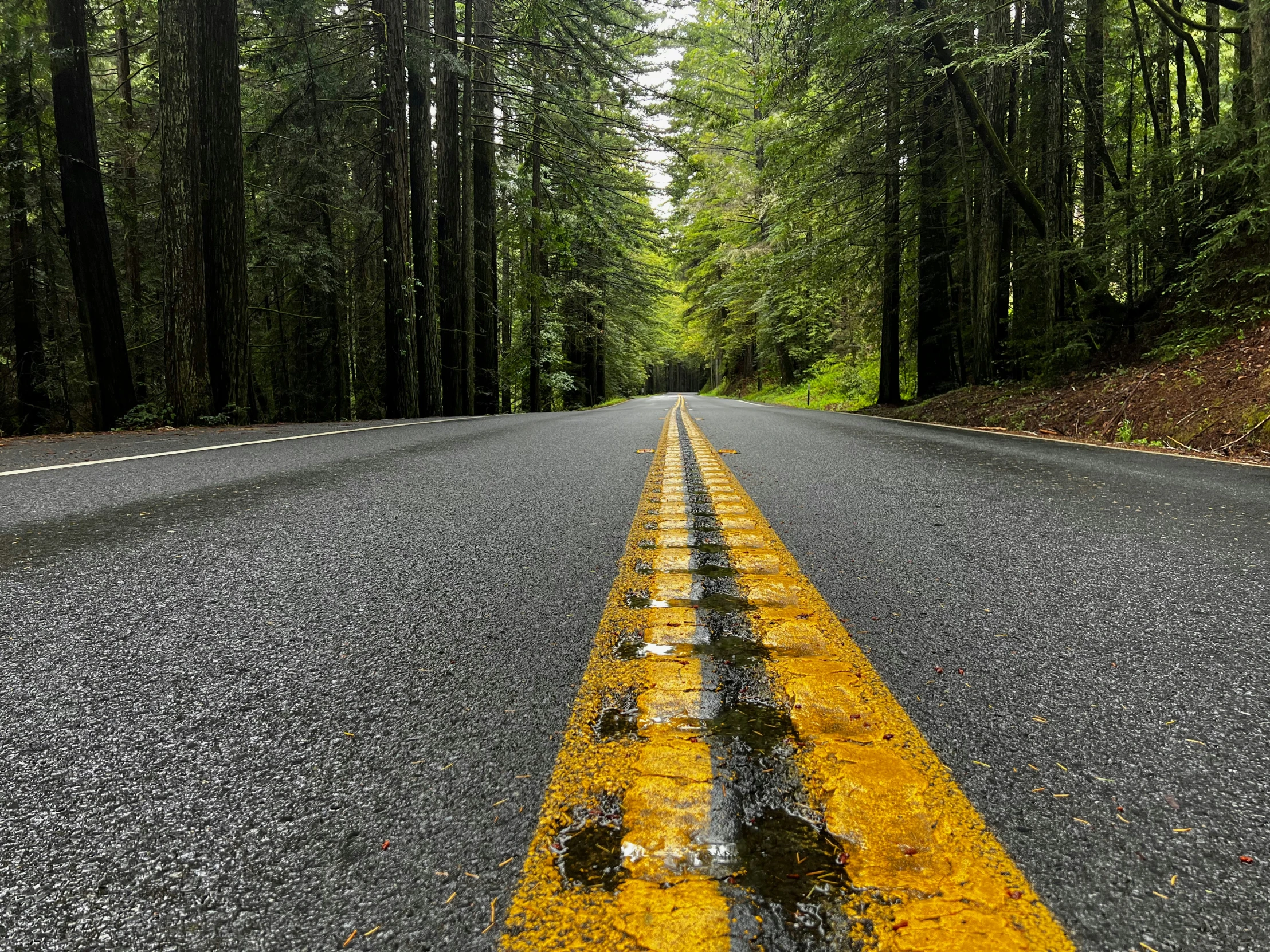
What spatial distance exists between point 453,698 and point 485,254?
56.0 ft

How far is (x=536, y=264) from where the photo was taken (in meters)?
18.0

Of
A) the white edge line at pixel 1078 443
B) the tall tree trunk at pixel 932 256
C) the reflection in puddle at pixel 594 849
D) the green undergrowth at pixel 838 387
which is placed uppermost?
the tall tree trunk at pixel 932 256

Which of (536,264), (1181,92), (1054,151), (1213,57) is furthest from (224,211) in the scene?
(1181,92)

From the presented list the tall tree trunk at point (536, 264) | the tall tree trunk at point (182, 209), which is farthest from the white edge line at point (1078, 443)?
the tall tree trunk at point (536, 264)

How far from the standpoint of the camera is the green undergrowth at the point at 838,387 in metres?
17.3

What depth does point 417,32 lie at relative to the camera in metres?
10.8

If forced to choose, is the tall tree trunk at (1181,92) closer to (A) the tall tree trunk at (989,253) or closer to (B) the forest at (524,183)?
(B) the forest at (524,183)

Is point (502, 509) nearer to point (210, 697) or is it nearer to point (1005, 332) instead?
point (210, 697)

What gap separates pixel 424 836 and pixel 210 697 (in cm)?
58

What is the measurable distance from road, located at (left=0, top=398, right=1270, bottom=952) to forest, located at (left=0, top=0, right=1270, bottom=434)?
6.67 metres

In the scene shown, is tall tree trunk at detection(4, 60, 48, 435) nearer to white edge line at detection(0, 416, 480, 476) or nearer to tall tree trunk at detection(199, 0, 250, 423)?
tall tree trunk at detection(199, 0, 250, 423)

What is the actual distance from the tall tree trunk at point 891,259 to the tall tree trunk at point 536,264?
7.08 m

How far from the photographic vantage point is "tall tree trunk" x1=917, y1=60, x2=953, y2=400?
482 inches

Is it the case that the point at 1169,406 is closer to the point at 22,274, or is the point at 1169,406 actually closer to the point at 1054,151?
the point at 1054,151
